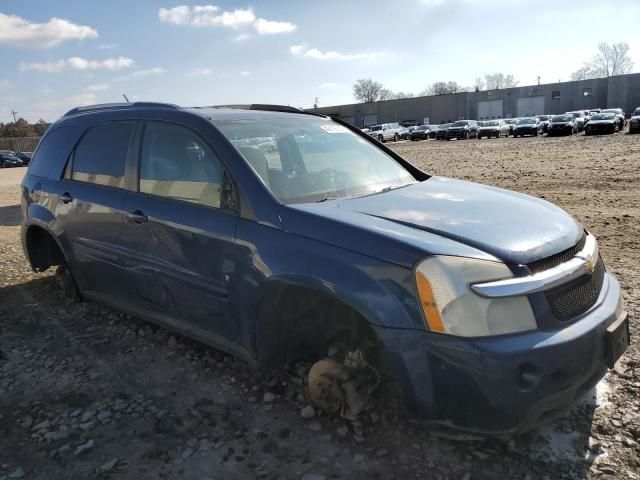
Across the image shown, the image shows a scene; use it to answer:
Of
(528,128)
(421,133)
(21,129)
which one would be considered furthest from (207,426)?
(21,129)

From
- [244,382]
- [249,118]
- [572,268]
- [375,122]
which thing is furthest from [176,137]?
[375,122]

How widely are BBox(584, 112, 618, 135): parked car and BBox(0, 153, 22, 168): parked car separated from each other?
4174 cm

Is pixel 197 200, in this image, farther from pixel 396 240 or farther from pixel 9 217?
pixel 9 217

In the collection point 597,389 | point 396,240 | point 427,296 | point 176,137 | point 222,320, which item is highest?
point 176,137

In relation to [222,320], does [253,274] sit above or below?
above

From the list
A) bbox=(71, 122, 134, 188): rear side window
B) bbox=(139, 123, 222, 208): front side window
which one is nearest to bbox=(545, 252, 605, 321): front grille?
bbox=(139, 123, 222, 208): front side window

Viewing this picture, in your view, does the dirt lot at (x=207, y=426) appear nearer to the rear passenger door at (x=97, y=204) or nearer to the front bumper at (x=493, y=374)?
the front bumper at (x=493, y=374)

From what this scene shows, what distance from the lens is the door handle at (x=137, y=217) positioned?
11.6ft

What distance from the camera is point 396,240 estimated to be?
245 centimetres

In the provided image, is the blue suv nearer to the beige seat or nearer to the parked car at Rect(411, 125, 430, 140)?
the beige seat

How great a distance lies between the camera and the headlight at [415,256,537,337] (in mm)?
2281

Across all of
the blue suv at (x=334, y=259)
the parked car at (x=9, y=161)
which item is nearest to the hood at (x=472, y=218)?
the blue suv at (x=334, y=259)

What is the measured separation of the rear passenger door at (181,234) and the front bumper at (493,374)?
3.84ft

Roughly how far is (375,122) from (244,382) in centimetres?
8502
